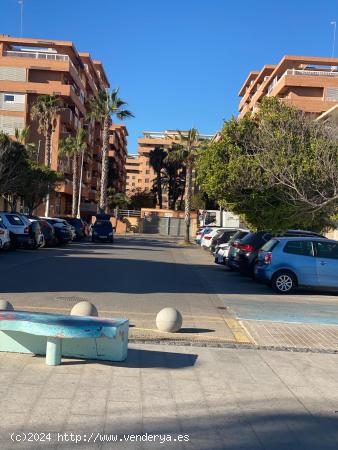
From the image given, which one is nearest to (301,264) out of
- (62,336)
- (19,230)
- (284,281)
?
(284,281)

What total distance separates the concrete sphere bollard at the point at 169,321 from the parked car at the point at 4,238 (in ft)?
53.8

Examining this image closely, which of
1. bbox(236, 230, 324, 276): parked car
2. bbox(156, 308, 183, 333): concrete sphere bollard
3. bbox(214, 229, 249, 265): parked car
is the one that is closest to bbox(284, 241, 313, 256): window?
bbox(236, 230, 324, 276): parked car

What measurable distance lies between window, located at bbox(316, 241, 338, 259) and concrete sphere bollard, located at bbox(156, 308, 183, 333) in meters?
7.51

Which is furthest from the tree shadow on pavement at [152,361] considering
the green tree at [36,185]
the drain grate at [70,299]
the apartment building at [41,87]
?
the apartment building at [41,87]

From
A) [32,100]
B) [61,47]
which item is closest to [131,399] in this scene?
[32,100]

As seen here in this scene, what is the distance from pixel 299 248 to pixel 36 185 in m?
29.5

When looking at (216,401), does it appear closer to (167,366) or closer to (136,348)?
(167,366)

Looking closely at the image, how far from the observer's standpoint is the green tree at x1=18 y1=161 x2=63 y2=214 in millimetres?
39562

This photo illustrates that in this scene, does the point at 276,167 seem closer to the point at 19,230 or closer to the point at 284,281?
the point at 284,281

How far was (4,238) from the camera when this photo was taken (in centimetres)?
2422

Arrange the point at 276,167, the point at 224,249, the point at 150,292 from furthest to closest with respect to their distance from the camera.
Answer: the point at 224,249, the point at 276,167, the point at 150,292

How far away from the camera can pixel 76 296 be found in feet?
42.3

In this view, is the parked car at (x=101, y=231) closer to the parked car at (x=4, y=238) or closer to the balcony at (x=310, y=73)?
the parked car at (x=4, y=238)

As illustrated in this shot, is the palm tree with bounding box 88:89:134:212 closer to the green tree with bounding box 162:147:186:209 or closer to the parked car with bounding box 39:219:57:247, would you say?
the parked car with bounding box 39:219:57:247
